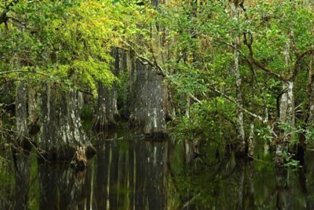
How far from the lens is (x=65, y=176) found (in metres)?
13.6

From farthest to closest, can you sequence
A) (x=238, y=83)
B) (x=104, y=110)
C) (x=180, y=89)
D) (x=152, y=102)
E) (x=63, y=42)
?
(x=104, y=110)
(x=152, y=102)
(x=238, y=83)
(x=180, y=89)
(x=63, y=42)

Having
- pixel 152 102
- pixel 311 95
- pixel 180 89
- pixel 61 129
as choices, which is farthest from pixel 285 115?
pixel 152 102

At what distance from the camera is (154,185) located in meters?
13.0

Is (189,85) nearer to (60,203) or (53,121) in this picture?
(53,121)

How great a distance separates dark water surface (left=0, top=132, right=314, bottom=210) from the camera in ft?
36.0

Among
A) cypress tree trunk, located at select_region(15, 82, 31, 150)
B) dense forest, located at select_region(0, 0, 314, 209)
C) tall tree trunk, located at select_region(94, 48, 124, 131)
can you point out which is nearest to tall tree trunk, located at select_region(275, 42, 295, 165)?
dense forest, located at select_region(0, 0, 314, 209)

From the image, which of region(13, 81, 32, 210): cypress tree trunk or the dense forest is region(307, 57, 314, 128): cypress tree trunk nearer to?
the dense forest

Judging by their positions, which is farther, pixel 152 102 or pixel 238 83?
pixel 152 102

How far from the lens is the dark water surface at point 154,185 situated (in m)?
11.0

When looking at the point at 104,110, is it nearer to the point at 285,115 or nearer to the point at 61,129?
the point at 61,129

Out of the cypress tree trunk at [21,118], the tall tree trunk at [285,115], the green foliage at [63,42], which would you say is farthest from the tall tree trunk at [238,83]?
the cypress tree trunk at [21,118]

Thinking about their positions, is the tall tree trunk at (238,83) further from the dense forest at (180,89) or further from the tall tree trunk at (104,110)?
the tall tree trunk at (104,110)

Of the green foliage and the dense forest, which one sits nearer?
the green foliage

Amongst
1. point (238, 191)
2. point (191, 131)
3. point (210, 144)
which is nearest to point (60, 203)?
point (238, 191)
